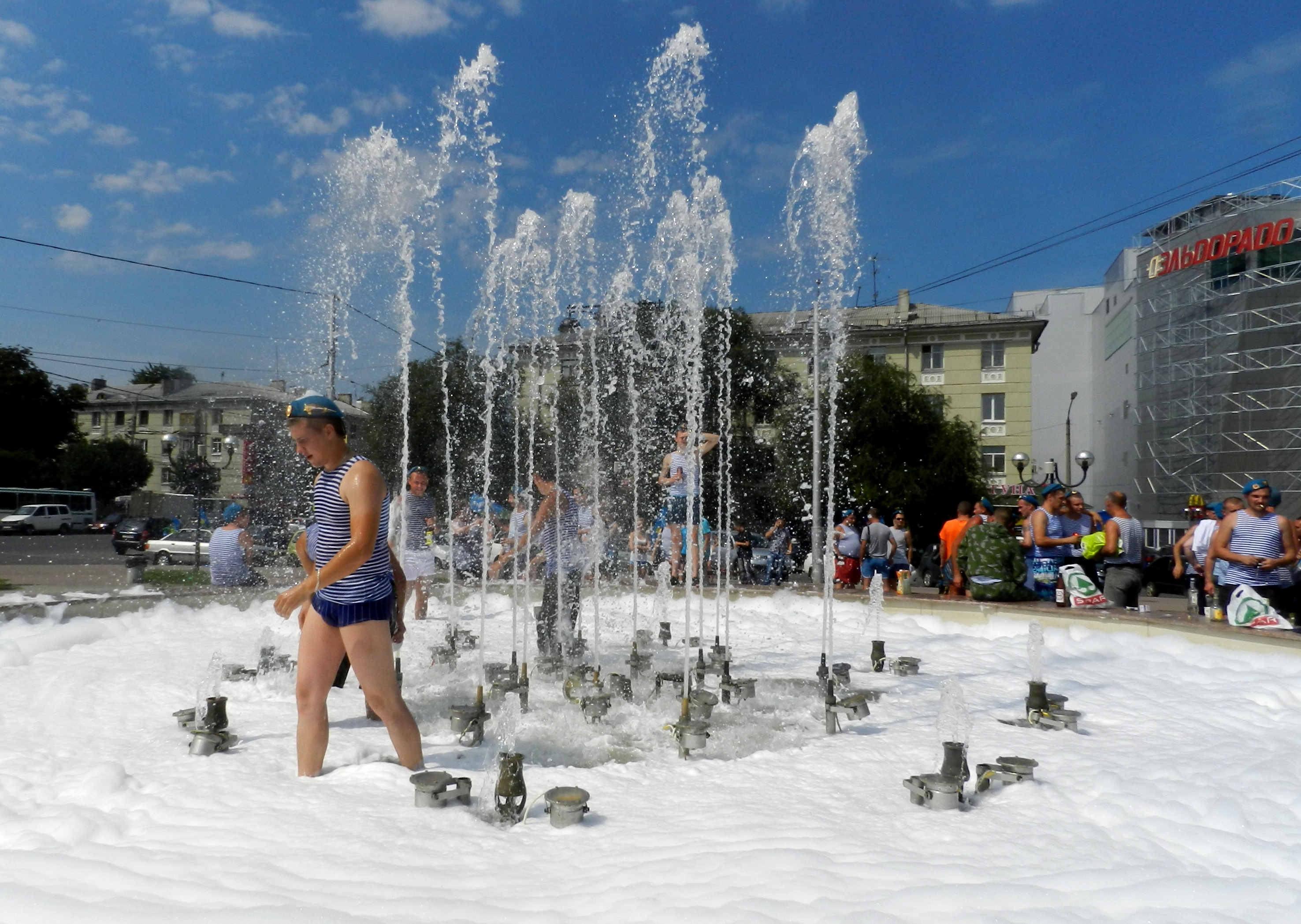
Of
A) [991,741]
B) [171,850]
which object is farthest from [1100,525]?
[171,850]

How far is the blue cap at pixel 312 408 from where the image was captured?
3.28 meters

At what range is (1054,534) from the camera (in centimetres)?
842

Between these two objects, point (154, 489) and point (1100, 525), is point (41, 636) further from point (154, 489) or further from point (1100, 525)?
point (154, 489)

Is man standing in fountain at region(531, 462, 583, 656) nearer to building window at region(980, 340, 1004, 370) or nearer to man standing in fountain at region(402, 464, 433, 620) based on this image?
man standing in fountain at region(402, 464, 433, 620)

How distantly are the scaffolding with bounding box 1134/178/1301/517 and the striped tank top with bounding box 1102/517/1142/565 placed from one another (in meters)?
16.5

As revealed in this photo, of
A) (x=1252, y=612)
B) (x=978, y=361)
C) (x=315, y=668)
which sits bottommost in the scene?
(x=1252, y=612)

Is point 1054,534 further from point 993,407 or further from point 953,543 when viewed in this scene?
point 993,407

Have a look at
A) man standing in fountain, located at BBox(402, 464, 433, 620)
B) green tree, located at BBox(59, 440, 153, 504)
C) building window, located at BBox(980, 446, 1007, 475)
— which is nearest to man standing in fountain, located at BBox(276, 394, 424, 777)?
man standing in fountain, located at BBox(402, 464, 433, 620)

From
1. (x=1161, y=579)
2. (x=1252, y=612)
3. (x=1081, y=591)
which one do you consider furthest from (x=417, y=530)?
(x=1161, y=579)

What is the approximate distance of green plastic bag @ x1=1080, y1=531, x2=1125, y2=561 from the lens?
26.8ft

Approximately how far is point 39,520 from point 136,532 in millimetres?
17551

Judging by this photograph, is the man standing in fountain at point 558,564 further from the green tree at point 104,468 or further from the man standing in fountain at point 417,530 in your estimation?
the green tree at point 104,468

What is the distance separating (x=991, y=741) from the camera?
13.4ft

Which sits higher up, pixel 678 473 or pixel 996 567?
pixel 678 473
